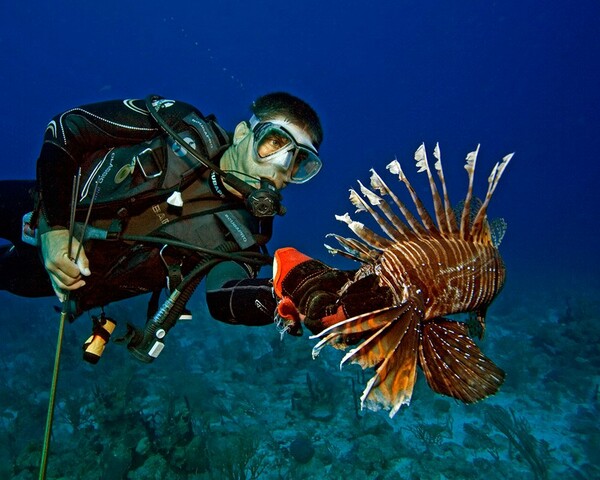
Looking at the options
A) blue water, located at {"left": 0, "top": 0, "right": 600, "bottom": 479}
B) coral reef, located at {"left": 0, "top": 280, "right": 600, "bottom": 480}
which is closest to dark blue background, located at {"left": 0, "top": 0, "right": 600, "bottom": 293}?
blue water, located at {"left": 0, "top": 0, "right": 600, "bottom": 479}

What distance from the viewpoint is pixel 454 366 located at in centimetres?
133

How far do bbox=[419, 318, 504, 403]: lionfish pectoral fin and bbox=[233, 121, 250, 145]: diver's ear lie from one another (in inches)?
77.5

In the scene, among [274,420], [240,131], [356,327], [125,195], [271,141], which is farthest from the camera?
[274,420]

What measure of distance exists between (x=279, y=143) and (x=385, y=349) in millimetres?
1875

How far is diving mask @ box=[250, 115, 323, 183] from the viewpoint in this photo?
2568 millimetres

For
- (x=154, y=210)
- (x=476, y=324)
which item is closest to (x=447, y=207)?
(x=476, y=324)

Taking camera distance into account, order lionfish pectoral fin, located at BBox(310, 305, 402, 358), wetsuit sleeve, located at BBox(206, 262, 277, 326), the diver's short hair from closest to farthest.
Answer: lionfish pectoral fin, located at BBox(310, 305, 402, 358) < wetsuit sleeve, located at BBox(206, 262, 277, 326) < the diver's short hair

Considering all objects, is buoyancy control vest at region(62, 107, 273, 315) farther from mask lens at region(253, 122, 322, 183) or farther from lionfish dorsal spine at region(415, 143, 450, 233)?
lionfish dorsal spine at region(415, 143, 450, 233)

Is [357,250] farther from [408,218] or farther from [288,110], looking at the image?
[288,110]

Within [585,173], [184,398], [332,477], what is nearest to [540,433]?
[332,477]

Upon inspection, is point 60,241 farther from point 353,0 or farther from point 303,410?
point 353,0

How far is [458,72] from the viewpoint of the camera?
111875 mm

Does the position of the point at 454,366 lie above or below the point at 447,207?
below

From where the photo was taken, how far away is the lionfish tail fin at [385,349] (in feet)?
3.45
